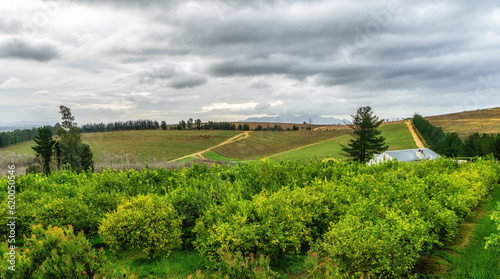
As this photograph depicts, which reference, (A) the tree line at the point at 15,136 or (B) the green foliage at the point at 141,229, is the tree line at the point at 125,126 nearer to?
(A) the tree line at the point at 15,136

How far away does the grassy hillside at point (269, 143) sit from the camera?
87.6 m

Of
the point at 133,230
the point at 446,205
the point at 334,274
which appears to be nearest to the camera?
the point at 334,274

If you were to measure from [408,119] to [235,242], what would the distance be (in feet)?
397

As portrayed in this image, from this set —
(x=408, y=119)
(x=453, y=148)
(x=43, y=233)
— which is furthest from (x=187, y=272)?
(x=408, y=119)

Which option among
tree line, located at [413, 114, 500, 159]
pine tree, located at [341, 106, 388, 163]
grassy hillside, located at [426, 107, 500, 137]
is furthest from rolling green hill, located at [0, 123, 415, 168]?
pine tree, located at [341, 106, 388, 163]

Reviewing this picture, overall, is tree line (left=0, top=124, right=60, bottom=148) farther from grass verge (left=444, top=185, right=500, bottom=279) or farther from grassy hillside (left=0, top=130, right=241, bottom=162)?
grass verge (left=444, top=185, right=500, bottom=279)

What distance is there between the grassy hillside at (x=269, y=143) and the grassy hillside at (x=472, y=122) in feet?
122

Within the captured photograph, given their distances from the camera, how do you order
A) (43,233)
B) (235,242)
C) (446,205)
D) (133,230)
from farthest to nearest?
(446,205) → (133,230) → (235,242) → (43,233)

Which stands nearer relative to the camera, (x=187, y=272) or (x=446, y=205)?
(x=187, y=272)

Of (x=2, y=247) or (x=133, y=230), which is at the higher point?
Result: (x=2, y=247)

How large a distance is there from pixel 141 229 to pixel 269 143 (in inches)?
3611

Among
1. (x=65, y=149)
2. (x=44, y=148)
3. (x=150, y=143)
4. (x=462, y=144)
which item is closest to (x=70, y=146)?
(x=65, y=149)

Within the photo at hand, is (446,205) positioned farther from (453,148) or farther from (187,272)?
(453,148)

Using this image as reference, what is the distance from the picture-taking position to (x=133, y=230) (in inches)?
317
